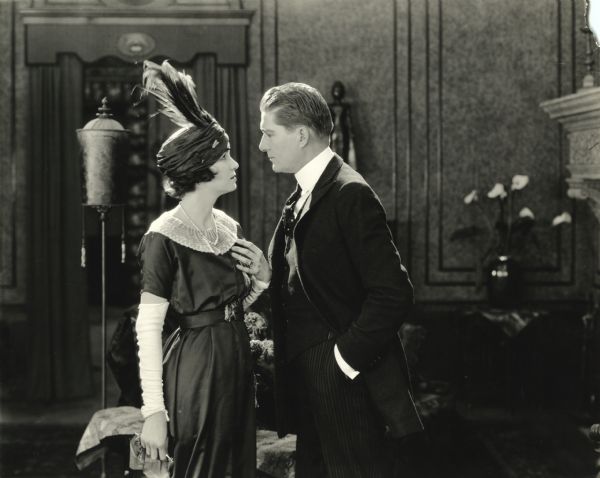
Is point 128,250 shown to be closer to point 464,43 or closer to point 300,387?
point 464,43

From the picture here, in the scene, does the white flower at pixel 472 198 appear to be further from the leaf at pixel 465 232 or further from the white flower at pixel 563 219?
the white flower at pixel 563 219

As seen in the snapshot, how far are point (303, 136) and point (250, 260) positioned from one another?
1.08 feet

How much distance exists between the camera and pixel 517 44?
5.30 m

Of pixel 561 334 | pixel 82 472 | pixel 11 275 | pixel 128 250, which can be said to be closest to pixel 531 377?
pixel 561 334

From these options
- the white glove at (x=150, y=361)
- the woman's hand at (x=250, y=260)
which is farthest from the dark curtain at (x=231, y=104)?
the white glove at (x=150, y=361)

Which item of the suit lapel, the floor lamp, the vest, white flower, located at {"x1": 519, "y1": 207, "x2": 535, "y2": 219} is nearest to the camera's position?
the vest

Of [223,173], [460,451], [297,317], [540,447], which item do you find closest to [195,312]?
Answer: [297,317]

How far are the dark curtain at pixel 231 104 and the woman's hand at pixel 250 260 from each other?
10.5ft

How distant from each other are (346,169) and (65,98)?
12.0ft

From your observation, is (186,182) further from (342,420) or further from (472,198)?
(472,198)

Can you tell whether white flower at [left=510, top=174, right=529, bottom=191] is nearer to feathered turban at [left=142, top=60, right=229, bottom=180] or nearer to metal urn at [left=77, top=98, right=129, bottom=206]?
metal urn at [left=77, top=98, right=129, bottom=206]

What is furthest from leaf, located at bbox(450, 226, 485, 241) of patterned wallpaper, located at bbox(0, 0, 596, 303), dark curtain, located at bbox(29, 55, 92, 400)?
dark curtain, located at bbox(29, 55, 92, 400)

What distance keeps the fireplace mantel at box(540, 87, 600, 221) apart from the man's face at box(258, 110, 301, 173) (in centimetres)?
267

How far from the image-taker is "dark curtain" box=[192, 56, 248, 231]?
5.20 metres
